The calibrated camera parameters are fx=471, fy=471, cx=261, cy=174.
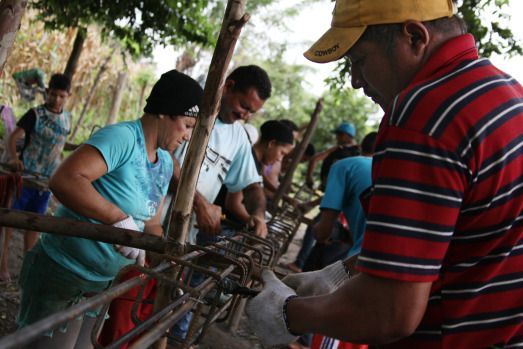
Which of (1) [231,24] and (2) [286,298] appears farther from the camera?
(1) [231,24]

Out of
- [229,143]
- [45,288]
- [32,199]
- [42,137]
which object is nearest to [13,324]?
[32,199]

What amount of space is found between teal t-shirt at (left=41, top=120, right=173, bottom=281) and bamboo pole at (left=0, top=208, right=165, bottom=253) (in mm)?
524

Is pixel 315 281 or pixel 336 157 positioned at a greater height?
pixel 336 157

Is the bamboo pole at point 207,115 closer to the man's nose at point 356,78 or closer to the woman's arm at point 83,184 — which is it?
the man's nose at point 356,78

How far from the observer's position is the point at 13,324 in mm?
3236

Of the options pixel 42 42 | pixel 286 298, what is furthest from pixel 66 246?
pixel 42 42

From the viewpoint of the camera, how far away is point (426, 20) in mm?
1136

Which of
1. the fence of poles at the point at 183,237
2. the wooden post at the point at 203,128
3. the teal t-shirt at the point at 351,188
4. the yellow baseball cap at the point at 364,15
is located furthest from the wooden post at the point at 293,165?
the yellow baseball cap at the point at 364,15

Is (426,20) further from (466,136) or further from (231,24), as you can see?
(231,24)

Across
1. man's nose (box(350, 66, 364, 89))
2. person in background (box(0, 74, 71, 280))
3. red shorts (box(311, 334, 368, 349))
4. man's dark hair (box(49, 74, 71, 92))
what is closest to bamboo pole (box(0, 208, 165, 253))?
man's nose (box(350, 66, 364, 89))

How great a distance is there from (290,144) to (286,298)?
3461 millimetres

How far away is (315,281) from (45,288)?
3.79 feet

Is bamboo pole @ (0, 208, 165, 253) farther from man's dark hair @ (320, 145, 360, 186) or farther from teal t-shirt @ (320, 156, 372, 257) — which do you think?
man's dark hair @ (320, 145, 360, 186)

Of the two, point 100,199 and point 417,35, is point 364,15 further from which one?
point 100,199
